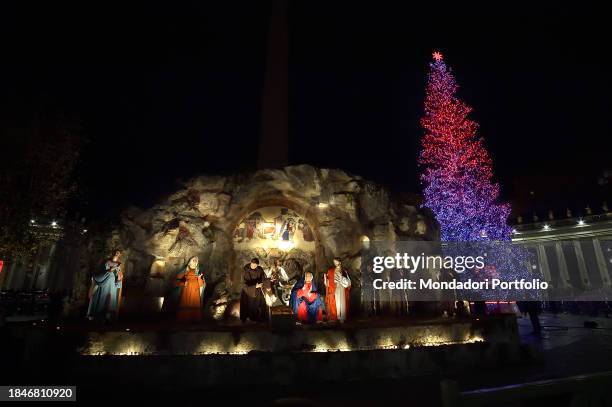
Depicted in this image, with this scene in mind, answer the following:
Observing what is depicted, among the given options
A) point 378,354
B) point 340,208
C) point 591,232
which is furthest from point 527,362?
point 591,232

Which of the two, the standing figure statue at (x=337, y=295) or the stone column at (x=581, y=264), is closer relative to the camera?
the standing figure statue at (x=337, y=295)

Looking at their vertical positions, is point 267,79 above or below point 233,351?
above

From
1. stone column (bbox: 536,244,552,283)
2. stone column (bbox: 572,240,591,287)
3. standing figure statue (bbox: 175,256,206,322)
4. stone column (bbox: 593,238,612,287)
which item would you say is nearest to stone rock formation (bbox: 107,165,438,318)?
standing figure statue (bbox: 175,256,206,322)

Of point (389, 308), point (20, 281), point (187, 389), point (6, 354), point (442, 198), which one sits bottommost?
point (187, 389)

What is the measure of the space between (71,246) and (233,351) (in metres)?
40.9

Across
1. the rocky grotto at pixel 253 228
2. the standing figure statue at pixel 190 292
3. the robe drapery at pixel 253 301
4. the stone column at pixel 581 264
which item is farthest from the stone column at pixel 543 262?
the standing figure statue at pixel 190 292

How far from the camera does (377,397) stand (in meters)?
7.60

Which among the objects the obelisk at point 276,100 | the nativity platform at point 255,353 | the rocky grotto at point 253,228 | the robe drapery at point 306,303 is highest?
the obelisk at point 276,100

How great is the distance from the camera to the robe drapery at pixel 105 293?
11.7 metres

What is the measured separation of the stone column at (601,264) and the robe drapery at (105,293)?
5746 cm

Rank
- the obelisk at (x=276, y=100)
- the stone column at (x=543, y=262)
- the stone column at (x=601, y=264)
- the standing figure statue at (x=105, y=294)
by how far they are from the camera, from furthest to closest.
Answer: the stone column at (x=543, y=262), the stone column at (x=601, y=264), the obelisk at (x=276, y=100), the standing figure statue at (x=105, y=294)

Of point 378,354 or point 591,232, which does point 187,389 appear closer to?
point 378,354

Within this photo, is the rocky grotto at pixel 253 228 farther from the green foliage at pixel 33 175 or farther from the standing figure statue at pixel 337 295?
the green foliage at pixel 33 175

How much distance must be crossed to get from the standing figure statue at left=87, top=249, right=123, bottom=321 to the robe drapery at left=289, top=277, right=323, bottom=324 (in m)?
6.93
